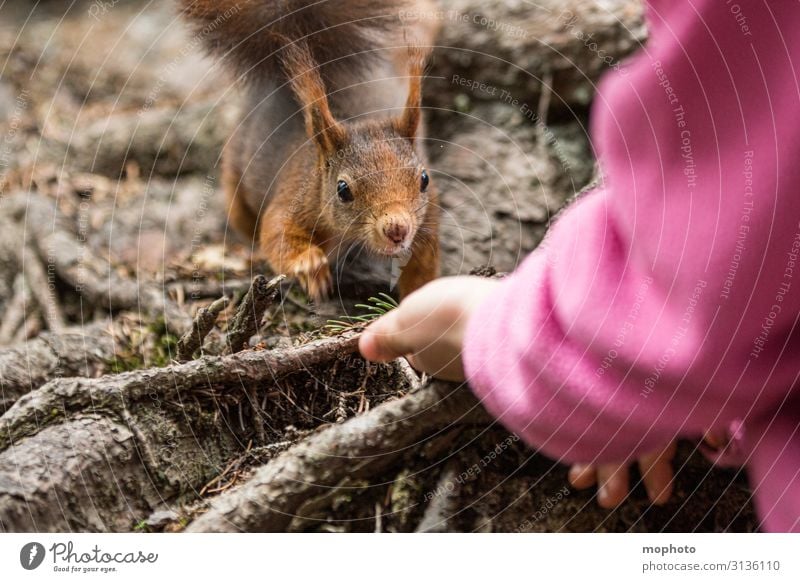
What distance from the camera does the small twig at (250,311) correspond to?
62cm

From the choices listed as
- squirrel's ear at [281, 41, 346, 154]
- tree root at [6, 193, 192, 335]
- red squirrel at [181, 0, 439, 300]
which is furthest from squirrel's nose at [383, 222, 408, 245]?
tree root at [6, 193, 192, 335]

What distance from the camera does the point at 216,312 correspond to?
628mm

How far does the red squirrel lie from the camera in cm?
71

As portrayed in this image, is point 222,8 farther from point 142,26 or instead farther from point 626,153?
point 626,153

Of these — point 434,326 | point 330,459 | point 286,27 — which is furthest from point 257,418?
point 286,27

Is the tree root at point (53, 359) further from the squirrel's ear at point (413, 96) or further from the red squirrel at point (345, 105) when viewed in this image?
the squirrel's ear at point (413, 96)

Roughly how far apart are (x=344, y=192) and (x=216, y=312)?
0.20 m

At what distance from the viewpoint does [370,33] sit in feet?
2.47

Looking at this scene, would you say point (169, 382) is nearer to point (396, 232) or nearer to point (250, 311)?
point (250, 311)

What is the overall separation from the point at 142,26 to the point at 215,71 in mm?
112

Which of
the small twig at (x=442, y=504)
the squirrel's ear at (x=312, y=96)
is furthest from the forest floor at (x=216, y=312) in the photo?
the squirrel's ear at (x=312, y=96)

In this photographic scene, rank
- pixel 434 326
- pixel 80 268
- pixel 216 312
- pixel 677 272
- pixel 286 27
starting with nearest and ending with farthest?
pixel 677 272
pixel 434 326
pixel 216 312
pixel 286 27
pixel 80 268

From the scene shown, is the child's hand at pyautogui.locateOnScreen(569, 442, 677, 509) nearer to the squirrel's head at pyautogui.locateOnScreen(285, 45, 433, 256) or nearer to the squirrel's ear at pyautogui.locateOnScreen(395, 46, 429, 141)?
the squirrel's head at pyautogui.locateOnScreen(285, 45, 433, 256)
